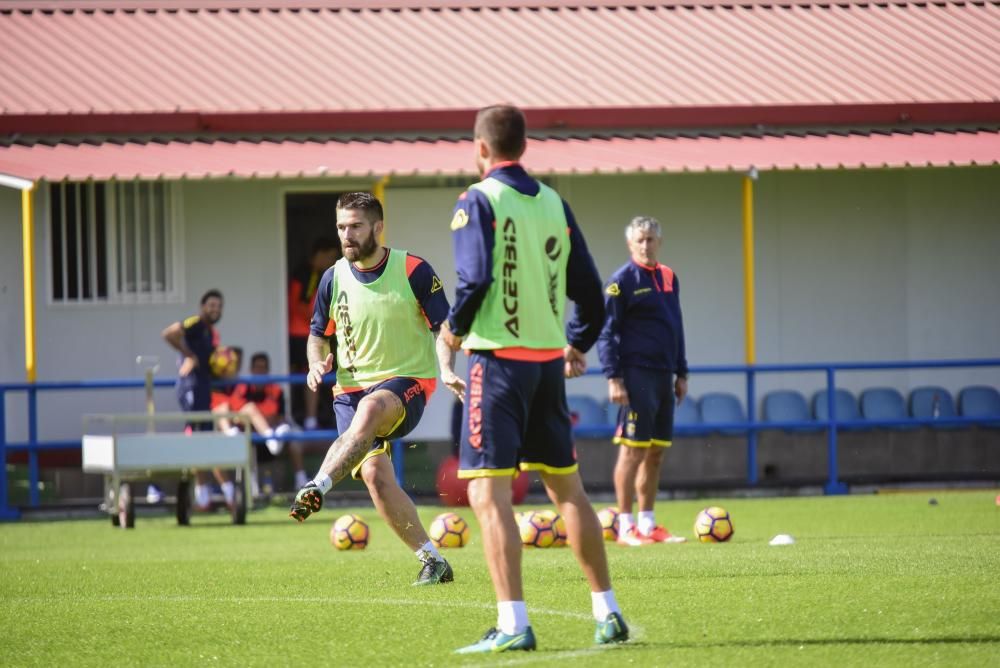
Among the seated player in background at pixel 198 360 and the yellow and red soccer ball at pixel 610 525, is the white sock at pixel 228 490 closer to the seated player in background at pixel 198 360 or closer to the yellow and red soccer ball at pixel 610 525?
the seated player in background at pixel 198 360

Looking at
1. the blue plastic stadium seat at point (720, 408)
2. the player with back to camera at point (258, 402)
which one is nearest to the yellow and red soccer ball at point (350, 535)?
the player with back to camera at point (258, 402)

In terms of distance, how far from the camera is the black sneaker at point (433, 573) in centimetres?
901

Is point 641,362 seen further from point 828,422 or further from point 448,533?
point 828,422

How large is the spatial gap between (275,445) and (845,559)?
763cm

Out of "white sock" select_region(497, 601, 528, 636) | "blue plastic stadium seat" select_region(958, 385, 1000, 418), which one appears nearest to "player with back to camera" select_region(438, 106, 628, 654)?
"white sock" select_region(497, 601, 528, 636)

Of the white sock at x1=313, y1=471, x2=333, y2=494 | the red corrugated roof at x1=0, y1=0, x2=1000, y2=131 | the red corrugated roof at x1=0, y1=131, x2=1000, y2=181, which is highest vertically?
the red corrugated roof at x1=0, y1=0, x2=1000, y2=131

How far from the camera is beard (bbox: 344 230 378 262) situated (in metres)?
8.95

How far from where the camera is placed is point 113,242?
18.9 meters

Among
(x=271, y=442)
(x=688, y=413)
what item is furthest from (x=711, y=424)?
(x=271, y=442)

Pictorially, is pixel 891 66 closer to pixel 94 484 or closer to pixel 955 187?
pixel 955 187

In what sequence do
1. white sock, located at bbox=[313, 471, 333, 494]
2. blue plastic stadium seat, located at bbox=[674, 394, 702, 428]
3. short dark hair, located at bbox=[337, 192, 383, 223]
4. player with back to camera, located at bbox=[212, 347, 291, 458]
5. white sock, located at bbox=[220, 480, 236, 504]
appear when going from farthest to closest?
blue plastic stadium seat, located at bbox=[674, 394, 702, 428] < player with back to camera, located at bbox=[212, 347, 291, 458] < white sock, located at bbox=[220, 480, 236, 504] < short dark hair, located at bbox=[337, 192, 383, 223] < white sock, located at bbox=[313, 471, 333, 494]

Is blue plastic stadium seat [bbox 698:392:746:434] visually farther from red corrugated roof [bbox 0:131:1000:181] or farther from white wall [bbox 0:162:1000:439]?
red corrugated roof [bbox 0:131:1000:181]

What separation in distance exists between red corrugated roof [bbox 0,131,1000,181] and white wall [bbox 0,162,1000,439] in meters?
0.83

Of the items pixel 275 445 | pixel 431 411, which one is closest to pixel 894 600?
pixel 275 445
